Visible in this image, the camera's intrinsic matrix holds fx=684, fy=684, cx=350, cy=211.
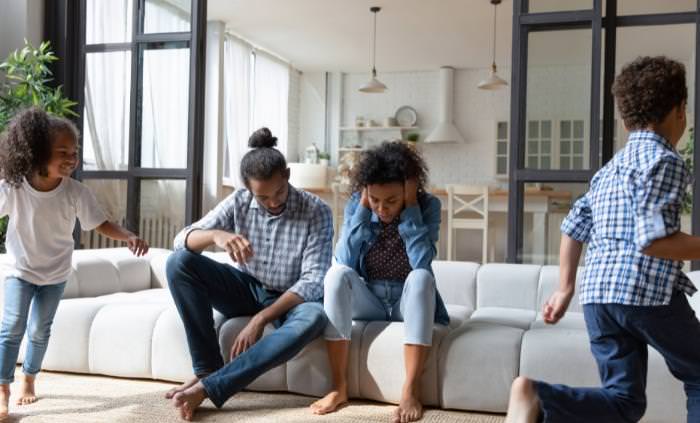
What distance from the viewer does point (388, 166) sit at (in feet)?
7.51

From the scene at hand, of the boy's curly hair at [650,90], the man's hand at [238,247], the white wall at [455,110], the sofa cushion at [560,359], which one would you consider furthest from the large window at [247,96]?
the boy's curly hair at [650,90]

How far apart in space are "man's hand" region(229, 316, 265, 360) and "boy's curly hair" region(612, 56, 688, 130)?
1325mm

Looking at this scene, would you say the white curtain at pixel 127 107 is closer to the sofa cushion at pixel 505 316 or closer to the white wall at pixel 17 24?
the white wall at pixel 17 24

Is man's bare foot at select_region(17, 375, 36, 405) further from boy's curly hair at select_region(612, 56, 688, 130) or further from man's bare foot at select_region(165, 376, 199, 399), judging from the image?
boy's curly hair at select_region(612, 56, 688, 130)

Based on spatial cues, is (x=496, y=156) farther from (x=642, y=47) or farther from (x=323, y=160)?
(x=642, y=47)

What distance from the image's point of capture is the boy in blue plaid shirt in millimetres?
1376

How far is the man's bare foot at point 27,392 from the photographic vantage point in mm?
2259

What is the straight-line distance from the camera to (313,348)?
233cm

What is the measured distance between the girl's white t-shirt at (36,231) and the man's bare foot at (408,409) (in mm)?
1182

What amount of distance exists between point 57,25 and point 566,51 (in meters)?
3.11

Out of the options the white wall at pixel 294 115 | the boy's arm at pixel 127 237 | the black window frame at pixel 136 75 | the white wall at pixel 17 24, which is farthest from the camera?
the white wall at pixel 294 115

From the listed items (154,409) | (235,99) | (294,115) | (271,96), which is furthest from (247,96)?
(154,409)

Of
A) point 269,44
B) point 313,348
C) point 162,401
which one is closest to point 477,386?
point 313,348

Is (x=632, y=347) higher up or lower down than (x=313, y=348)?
higher up
